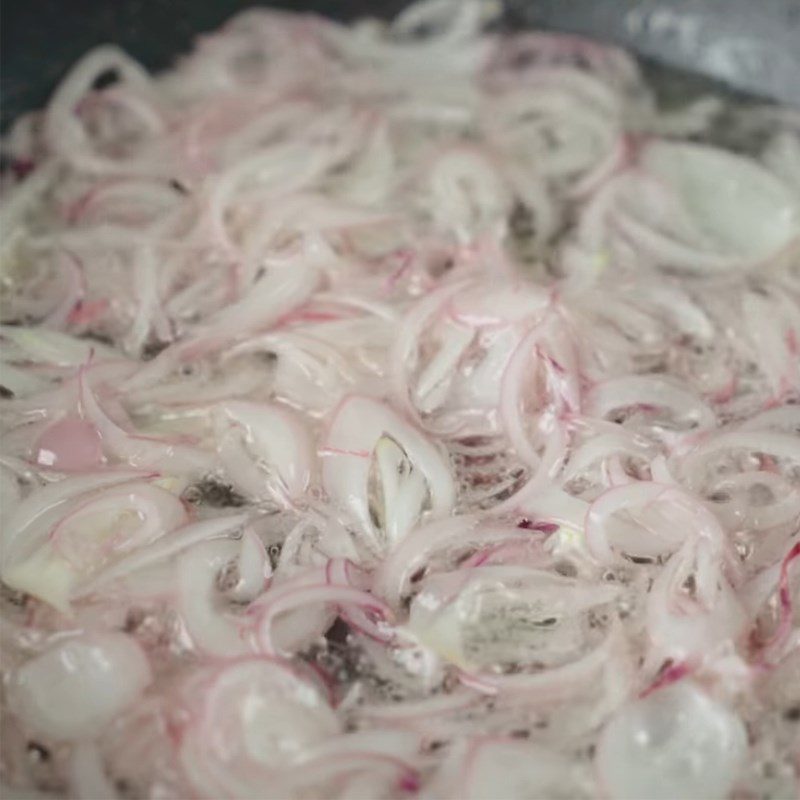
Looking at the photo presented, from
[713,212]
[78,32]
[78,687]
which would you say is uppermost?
[78,32]

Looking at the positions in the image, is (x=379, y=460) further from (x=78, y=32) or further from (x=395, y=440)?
(x=78, y=32)

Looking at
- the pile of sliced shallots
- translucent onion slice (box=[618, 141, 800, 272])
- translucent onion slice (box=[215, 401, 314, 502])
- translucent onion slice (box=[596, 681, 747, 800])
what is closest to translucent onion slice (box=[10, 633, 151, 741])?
the pile of sliced shallots

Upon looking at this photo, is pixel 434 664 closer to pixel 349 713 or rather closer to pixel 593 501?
pixel 349 713

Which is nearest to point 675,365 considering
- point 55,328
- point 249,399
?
point 249,399

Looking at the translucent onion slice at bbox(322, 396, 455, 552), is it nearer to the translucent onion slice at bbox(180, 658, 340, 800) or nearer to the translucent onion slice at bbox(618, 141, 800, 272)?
the translucent onion slice at bbox(180, 658, 340, 800)

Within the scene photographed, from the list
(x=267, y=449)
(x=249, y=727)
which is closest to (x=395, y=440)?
(x=267, y=449)

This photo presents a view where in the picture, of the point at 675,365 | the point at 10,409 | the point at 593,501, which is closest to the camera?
the point at 593,501

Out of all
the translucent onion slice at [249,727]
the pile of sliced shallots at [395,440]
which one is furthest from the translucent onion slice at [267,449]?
the translucent onion slice at [249,727]
